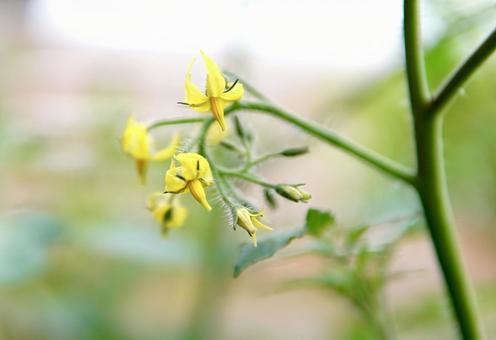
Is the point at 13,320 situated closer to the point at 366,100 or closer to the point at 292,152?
the point at 366,100

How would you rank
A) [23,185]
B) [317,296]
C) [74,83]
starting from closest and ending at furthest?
[23,185] → [317,296] → [74,83]

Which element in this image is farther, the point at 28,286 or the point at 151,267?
the point at 151,267

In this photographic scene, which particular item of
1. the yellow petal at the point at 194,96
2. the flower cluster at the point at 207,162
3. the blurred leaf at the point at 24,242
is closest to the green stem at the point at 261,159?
the flower cluster at the point at 207,162

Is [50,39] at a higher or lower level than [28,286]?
higher

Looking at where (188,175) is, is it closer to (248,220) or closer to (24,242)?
(248,220)

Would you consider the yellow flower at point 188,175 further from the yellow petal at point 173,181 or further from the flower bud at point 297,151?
the flower bud at point 297,151

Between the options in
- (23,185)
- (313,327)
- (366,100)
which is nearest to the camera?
(366,100)

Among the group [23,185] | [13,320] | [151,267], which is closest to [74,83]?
[23,185]

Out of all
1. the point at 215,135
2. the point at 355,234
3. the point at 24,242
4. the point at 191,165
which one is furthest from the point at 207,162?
the point at 24,242
